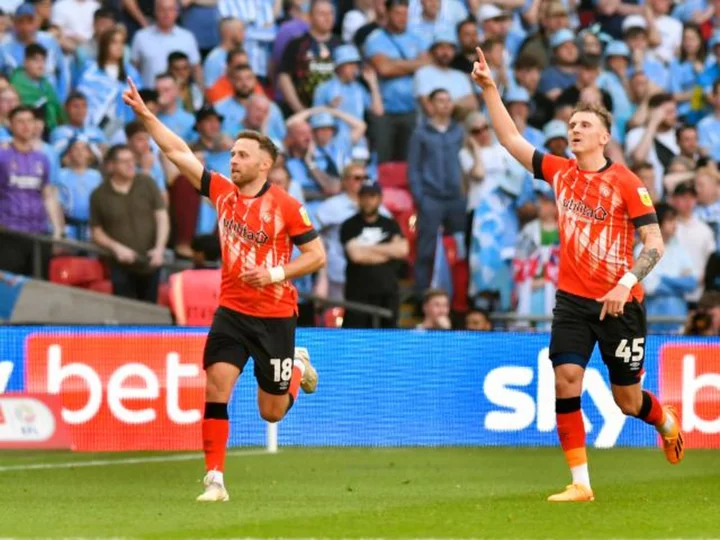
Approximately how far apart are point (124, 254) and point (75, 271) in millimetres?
664

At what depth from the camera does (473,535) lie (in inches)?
363

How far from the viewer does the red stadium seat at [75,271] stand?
62.9 feet

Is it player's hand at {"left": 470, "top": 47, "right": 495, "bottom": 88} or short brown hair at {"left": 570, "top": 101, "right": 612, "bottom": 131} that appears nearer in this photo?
short brown hair at {"left": 570, "top": 101, "right": 612, "bottom": 131}

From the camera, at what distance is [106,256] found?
62.8 feet

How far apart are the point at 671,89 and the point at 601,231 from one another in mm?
12955

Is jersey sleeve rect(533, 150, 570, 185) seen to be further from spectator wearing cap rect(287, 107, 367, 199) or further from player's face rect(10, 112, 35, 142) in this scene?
spectator wearing cap rect(287, 107, 367, 199)

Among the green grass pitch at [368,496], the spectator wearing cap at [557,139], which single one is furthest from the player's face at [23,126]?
the spectator wearing cap at [557,139]

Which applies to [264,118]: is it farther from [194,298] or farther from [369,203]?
[194,298]

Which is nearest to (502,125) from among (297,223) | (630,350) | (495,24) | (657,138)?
(297,223)

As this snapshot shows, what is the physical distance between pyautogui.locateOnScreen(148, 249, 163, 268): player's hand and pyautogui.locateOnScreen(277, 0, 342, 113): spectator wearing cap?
10.4 feet

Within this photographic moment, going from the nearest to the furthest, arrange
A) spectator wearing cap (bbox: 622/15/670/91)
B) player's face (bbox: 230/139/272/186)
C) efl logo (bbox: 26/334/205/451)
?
player's face (bbox: 230/139/272/186) → efl logo (bbox: 26/334/205/451) → spectator wearing cap (bbox: 622/15/670/91)

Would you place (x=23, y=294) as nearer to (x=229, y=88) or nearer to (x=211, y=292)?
(x=211, y=292)

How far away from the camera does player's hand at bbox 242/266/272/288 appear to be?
37.1 ft

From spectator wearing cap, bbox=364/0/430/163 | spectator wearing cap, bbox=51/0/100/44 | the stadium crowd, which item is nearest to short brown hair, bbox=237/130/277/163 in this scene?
the stadium crowd
